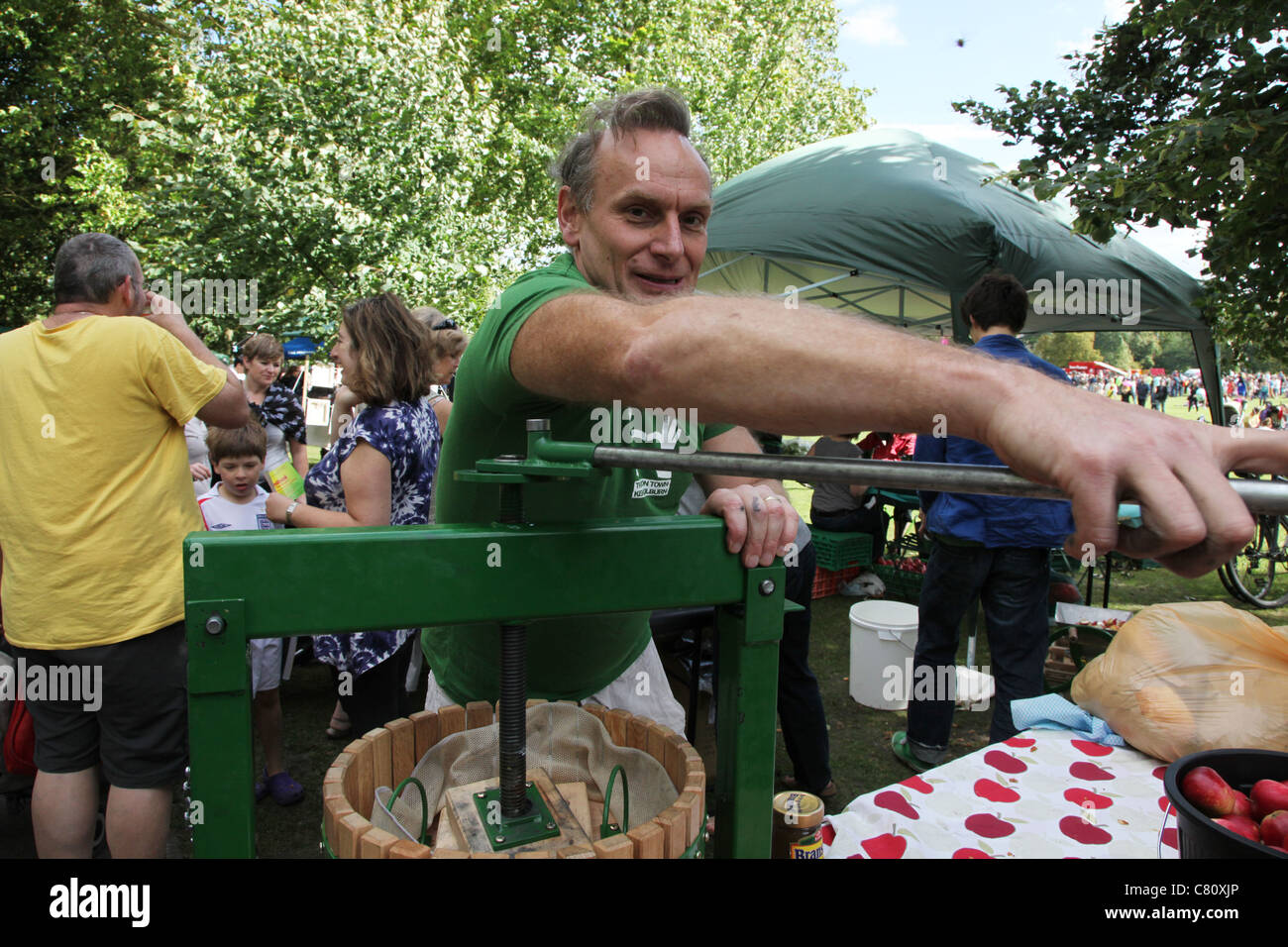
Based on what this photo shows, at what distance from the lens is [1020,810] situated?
181 centimetres

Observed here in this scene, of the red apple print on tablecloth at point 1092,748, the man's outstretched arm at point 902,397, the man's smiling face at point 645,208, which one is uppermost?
the man's smiling face at point 645,208

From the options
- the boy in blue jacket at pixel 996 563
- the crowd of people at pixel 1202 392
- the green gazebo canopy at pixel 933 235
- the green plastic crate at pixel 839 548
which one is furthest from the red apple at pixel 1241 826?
the crowd of people at pixel 1202 392

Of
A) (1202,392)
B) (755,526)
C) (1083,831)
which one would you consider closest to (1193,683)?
(1083,831)

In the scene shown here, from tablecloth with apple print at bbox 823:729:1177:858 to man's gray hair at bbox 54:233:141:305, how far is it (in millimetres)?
2604

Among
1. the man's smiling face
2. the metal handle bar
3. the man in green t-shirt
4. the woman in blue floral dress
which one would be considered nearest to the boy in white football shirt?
the woman in blue floral dress

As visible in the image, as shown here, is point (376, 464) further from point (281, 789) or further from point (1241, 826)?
point (1241, 826)

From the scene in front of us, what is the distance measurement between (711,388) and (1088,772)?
70.8 inches

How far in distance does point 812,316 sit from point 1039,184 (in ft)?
14.3

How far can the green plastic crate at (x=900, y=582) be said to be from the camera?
6609 mm

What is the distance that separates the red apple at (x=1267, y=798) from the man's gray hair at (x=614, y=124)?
5.01ft

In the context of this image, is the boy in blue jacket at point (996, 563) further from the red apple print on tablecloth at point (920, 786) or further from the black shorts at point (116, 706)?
the black shorts at point (116, 706)

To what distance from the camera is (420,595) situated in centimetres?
96

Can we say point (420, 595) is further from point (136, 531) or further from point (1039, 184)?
point (1039, 184)
